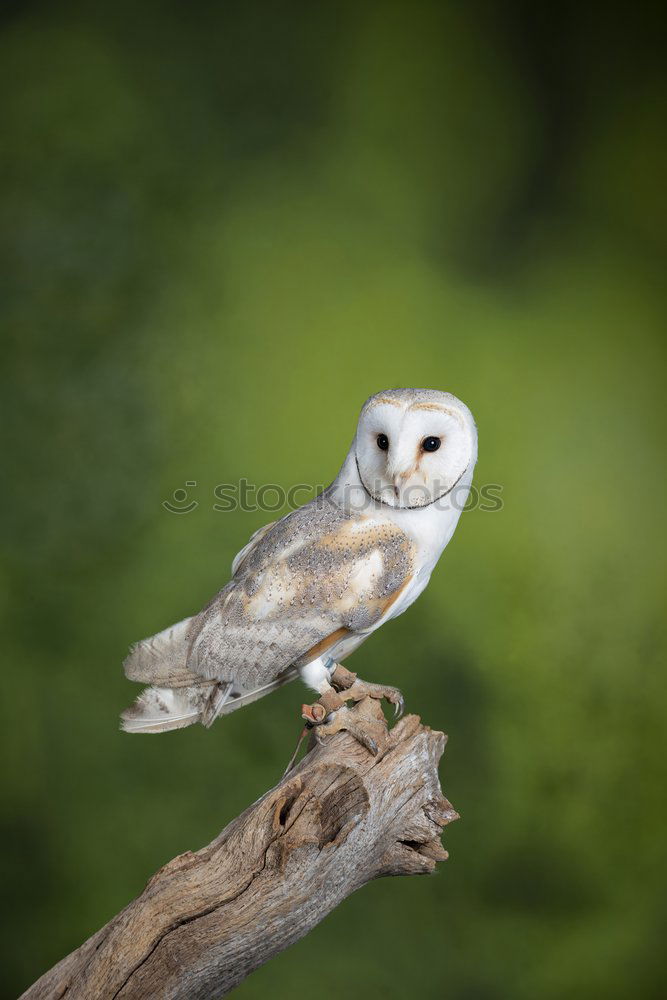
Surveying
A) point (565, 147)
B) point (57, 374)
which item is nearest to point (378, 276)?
point (565, 147)

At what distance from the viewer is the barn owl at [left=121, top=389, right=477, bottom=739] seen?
182 centimetres

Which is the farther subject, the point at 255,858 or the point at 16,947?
the point at 16,947

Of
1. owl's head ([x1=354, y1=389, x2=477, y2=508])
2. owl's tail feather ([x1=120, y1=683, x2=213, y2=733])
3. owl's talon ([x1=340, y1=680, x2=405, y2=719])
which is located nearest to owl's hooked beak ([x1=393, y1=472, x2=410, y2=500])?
owl's head ([x1=354, y1=389, x2=477, y2=508])

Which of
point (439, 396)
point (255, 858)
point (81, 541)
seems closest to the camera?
point (255, 858)

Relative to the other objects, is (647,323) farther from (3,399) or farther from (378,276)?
(3,399)

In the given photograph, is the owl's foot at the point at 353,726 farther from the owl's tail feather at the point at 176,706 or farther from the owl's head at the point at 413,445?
the owl's head at the point at 413,445

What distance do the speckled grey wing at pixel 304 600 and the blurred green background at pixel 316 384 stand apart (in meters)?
0.80

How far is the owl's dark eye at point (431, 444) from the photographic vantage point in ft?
5.91

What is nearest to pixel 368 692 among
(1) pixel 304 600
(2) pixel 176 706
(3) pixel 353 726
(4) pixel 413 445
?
(3) pixel 353 726

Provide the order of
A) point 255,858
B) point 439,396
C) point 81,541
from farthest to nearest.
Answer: point 81,541 < point 439,396 < point 255,858

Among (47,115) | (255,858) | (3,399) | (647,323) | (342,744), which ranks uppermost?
(47,115)

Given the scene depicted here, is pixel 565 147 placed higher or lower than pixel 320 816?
higher

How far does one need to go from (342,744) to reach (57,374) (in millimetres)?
1393

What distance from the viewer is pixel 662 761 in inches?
109
